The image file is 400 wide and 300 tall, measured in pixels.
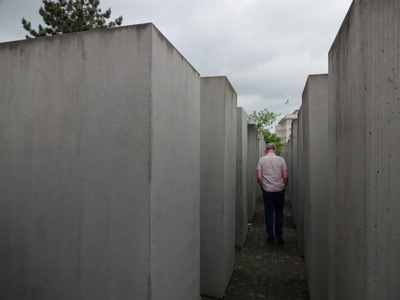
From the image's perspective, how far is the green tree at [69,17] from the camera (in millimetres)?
14141

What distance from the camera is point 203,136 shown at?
4.27 meters

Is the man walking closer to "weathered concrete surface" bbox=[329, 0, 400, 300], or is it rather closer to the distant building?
"weathered concrete surface" bbox=[329, 0, 400, 300]

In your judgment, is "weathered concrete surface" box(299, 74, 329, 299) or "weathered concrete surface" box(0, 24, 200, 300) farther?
"weathered concrete surface" box(299, 74, 329, 299)

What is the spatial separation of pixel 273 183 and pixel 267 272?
2.06m

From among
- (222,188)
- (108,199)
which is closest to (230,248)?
(222,188)

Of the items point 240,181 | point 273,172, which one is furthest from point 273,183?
point 240,181

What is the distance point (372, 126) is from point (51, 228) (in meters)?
2.62

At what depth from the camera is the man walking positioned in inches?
257

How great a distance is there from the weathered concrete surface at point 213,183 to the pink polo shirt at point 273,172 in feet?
8.39

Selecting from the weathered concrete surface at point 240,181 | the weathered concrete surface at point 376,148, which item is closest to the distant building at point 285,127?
the weathered concrete surface at point 240,181

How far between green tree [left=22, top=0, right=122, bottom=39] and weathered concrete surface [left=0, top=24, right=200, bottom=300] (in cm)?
1357

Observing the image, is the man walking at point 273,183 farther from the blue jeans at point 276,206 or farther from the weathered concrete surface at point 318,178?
the weathered concrete surface at point 318,178

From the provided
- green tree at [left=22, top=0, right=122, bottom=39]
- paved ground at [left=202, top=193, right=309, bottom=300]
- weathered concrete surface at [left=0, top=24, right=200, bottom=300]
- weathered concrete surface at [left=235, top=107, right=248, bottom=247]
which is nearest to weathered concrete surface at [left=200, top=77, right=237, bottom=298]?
paved ground at [left=202, top=193, right=309, bottom=300]

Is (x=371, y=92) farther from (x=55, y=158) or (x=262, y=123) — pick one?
(x=262, y=123)
